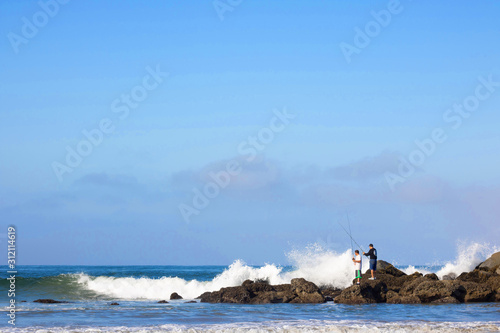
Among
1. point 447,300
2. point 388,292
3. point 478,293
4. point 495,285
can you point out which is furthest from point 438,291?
point 495,285

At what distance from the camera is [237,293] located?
21.5m

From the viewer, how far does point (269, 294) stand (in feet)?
69.5

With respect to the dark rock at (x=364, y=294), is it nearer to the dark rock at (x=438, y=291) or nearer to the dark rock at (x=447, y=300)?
the dark rock at (x=438, y=291)

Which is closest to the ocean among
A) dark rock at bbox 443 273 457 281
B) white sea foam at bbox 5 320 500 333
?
white sea foam at bbox 5 320 500 333

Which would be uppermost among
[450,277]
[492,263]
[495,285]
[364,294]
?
[492,263]

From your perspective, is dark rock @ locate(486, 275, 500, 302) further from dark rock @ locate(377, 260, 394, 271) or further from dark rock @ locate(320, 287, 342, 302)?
dark rock @ locate(320, 287, 342, 302)

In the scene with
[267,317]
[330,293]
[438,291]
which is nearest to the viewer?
[267,317]

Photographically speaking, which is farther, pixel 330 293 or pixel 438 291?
pixel 330 293

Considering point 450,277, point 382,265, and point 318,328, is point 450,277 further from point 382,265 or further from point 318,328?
point 318,328

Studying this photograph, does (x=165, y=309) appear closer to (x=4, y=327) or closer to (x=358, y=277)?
(x=4, y=327)

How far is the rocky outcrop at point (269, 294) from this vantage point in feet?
68.7

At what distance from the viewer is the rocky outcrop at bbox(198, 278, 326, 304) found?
68.7 ft

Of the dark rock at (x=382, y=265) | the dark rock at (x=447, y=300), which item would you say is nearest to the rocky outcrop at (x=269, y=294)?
the dark rock at (x=447, y=300)

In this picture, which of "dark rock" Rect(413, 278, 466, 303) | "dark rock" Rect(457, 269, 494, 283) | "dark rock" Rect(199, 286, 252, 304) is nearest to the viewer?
"dark rock" Rect(413, 278, 466, 303)
